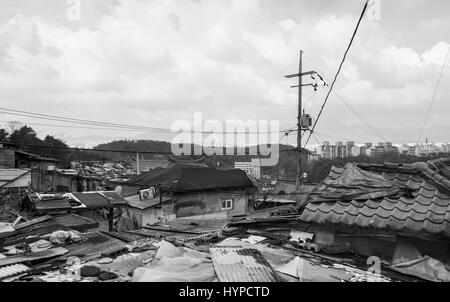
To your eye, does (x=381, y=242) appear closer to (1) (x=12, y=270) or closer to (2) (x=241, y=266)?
(2) (x=241, y=266)

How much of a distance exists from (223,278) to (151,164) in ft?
175

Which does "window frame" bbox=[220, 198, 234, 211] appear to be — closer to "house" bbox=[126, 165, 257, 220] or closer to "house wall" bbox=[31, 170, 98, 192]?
"house" bbox=[126, 165, 257, 220]

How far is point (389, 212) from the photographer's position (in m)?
5.12

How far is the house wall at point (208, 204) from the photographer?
23062 millimetres

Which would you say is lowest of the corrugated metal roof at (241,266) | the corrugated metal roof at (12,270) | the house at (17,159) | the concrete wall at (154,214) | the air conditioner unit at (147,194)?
the concrete wall at (154,214)

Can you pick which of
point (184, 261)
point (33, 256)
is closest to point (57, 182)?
point (33, 256)

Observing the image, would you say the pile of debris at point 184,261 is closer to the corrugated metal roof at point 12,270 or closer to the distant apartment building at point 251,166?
the corrugated metal roof at point 12,270

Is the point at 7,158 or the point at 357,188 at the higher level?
the point at 7,158

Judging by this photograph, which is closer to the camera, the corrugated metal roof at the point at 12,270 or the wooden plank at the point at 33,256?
the corrugated metal roof at the point at 12,270

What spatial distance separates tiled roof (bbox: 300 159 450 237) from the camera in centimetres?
479

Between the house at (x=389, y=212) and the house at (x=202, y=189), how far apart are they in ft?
55.8

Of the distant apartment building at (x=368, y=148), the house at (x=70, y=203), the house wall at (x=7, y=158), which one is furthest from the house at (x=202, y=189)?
the distant apartment building at (x=368, y=148)

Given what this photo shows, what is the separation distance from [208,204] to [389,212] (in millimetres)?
19559
